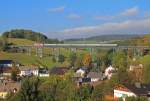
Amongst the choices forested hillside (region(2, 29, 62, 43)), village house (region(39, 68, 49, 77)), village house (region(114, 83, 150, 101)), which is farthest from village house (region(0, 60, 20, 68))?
village house (region(114, 83, 150, 101))

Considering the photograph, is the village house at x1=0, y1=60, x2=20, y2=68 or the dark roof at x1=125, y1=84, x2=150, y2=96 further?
the village house at x1=0, y1=60, x2=20, y2=68

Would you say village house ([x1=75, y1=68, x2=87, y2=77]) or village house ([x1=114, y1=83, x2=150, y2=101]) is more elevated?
village house ([x1=114, y1=83, x2=150, y2=101])

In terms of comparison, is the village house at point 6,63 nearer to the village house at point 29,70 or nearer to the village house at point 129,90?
the village house at point 29,70

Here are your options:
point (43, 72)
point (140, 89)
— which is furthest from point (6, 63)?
point (140, 89)

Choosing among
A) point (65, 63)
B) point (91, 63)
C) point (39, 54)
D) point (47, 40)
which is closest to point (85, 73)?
point (91, 63)

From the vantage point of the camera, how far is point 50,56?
417 ft

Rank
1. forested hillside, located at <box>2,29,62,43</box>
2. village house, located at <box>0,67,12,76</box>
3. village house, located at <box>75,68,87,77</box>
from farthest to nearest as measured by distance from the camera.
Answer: forested hillside, located at <box>2,29,62,43</box>
village house, located at <box>0,67,12,76</box>
village house, located at <box>75,68,87,77</box>

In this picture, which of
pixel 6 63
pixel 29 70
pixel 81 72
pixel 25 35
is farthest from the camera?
pixel 25 35

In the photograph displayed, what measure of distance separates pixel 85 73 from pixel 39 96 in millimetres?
64102

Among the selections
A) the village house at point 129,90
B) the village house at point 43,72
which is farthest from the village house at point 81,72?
the village house at point 129,90

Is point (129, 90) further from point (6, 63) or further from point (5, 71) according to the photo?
point (6, 63)

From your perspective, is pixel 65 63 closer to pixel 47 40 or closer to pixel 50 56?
pixel 50 56

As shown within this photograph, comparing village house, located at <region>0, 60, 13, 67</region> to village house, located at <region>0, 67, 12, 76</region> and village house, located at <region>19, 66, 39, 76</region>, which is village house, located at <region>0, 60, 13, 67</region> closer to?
village house, located at <region>0, 67, 12, 76</region>

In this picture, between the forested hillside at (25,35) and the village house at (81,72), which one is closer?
the village house at (81,72)
